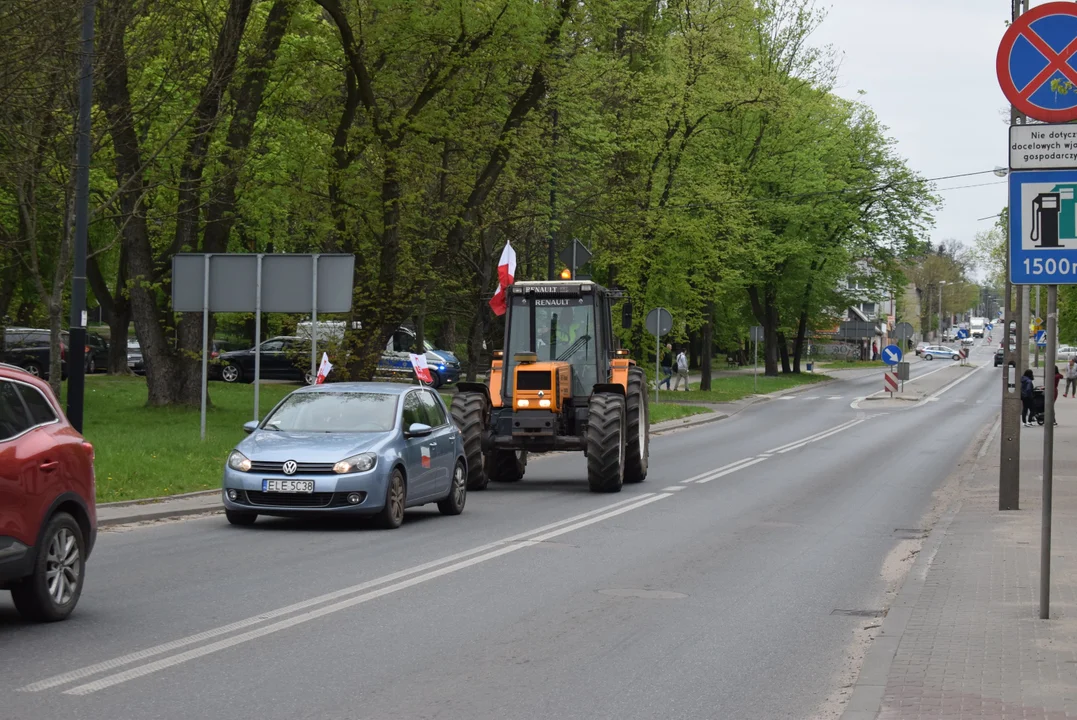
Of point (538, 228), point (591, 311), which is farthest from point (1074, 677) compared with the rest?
point (538, 228)

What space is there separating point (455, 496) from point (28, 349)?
31189mm

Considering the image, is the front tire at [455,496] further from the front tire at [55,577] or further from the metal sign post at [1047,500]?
the metal sign post at [1047,500]

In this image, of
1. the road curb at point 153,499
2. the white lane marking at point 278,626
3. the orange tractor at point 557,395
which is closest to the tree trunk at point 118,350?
the orange tractor at point 557,395

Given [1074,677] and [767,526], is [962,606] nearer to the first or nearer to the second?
[1074,677]

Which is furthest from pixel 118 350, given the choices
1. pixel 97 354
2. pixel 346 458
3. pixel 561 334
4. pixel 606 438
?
pixel 346 458

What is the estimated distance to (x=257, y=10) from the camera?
118 feet

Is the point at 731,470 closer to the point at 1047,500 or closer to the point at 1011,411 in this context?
the point at 1011,411

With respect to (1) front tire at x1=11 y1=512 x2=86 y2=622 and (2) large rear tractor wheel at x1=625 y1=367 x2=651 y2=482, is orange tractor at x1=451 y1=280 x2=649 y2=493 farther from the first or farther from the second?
(1) front tire at x1=11 y1=512 x2=86 y2=622

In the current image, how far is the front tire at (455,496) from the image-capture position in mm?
17031

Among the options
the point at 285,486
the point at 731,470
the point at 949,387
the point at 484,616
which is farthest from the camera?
the point at 949,387

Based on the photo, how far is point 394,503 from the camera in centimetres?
1520

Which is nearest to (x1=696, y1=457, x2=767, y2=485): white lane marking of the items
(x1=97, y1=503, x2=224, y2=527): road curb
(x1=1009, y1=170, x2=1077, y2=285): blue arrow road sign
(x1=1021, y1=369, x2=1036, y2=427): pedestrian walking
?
(x1=97, y1=503, x2=224, y2=527): road curb

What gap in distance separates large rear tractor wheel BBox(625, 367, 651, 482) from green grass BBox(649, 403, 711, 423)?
58.3ft

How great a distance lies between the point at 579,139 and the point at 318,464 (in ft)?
87.5
